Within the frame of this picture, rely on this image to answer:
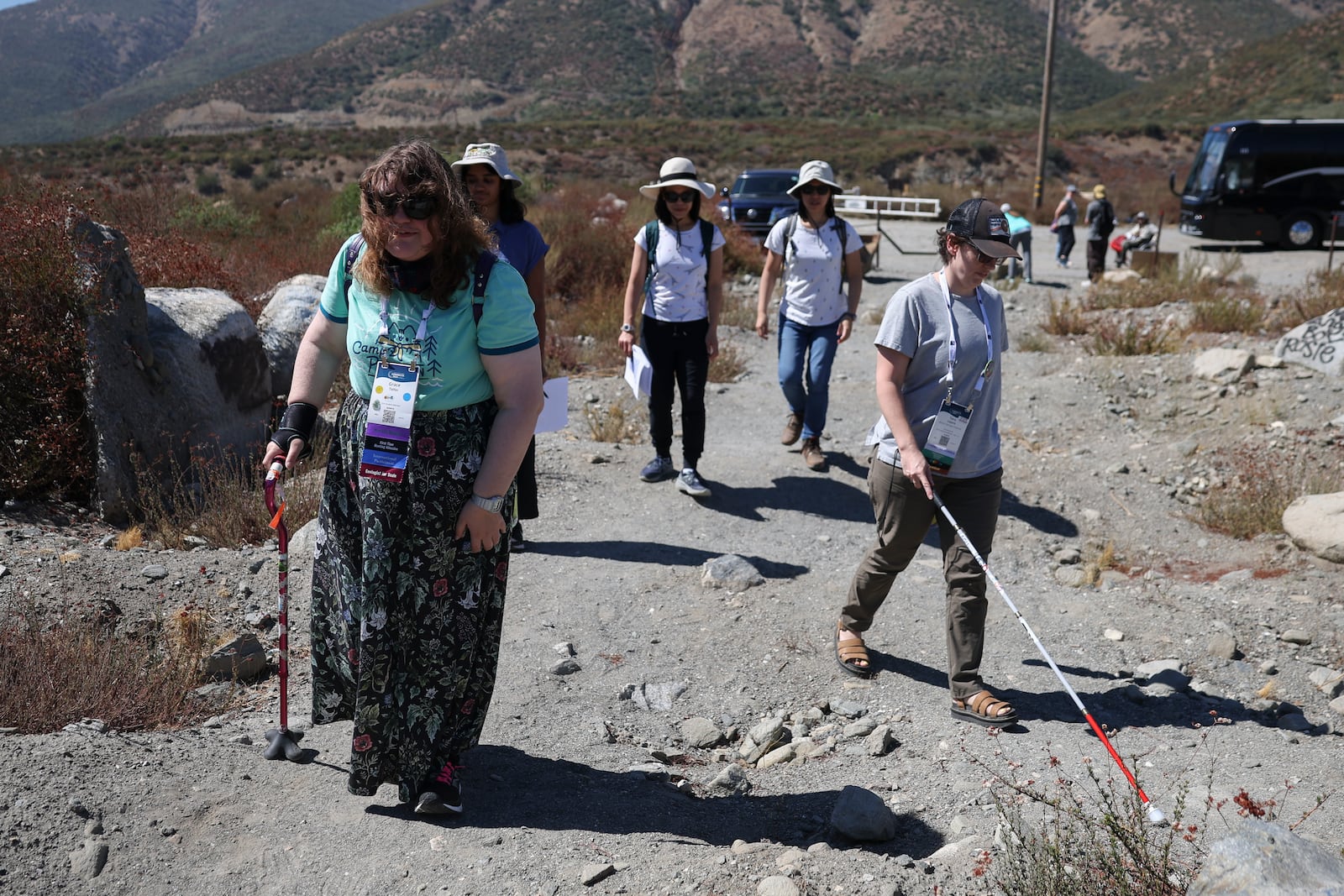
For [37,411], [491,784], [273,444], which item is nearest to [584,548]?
[491,784]

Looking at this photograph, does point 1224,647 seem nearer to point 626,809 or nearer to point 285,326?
point 626,809

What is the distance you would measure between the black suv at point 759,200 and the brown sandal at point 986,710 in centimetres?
1584

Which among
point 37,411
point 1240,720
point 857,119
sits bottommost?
point 1240,720

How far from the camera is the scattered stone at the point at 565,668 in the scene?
13.4 ft

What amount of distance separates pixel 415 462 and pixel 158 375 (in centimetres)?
364

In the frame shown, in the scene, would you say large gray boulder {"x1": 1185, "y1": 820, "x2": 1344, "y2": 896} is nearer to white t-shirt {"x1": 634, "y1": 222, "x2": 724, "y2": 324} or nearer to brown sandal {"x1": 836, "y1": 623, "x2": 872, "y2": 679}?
brown sandal {"x1": 836, "y1": 623, "x2": 872, "y2": 679}

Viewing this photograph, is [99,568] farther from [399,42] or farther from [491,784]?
[399,42]

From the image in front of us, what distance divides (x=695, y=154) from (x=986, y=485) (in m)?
43.9

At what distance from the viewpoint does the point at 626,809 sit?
309 cm

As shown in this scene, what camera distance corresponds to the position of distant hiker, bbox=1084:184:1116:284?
1442 centimetres

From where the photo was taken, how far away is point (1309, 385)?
7.34m

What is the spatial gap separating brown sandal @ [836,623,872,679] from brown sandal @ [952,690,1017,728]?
0.46m

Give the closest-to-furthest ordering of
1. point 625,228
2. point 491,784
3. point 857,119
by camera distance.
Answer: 1. point 491,784
2. point 625,228
3. point 857,119

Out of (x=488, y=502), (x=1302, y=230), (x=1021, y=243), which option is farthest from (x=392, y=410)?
(x=1302, y=230)
